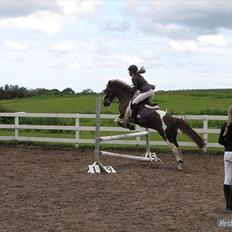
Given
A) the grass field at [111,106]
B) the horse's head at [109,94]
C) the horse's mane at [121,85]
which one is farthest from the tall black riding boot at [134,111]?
the grass field at [111,106]

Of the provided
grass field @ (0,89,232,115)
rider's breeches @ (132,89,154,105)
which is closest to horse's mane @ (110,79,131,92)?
rider's breeches @ (132,89,154,105)

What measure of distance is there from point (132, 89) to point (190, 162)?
8.63ft

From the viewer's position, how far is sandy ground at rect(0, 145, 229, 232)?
6.99m

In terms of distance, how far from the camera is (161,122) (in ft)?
42.2

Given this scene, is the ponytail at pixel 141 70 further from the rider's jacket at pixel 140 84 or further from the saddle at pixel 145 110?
the saddle at pixel 145 110

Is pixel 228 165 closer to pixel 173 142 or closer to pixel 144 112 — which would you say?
pixel 173 142

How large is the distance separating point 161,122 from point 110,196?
14.0 feet

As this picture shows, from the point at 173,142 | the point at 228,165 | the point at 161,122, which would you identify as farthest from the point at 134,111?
the point at 228,165

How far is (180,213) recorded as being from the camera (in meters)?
7.62

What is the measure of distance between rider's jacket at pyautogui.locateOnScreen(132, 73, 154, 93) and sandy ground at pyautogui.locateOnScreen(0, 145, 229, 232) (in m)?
2.00

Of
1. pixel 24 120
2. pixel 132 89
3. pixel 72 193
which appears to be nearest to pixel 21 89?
pixel 24 120

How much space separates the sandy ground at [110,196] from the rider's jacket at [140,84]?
1999mm

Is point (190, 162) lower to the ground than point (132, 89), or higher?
lower

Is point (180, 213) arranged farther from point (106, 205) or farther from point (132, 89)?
point (132, 89)
